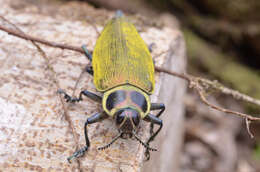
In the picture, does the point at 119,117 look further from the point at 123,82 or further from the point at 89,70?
the point at 89,70

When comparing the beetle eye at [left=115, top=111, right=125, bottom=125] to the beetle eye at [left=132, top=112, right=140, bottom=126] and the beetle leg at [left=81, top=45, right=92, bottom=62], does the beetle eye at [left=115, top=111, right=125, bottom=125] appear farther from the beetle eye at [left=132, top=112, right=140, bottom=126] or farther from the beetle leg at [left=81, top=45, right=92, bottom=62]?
the beetle leg at [left=81, top=45, right=92, bottom=62]

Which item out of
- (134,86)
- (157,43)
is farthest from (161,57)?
(134,86)

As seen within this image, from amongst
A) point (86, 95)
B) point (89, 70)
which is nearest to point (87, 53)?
point (89, 70)

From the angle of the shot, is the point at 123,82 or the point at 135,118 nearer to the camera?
the point at 135,118

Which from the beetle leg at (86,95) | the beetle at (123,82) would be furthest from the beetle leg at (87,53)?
the beetle leg at (86,95)

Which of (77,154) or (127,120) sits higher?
(127,120)

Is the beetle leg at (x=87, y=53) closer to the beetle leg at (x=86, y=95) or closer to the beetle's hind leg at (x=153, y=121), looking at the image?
the beetle leg at (x=86, y=95)

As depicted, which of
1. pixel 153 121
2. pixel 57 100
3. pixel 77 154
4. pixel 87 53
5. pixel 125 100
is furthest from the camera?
pixel 87 53

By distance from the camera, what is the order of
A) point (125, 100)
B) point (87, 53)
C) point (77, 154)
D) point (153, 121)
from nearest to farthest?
1. point (77, 154)
2. point (125, 100)
3. point (153, 121)
4. point (87, 53)

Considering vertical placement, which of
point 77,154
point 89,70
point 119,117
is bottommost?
point 77,154

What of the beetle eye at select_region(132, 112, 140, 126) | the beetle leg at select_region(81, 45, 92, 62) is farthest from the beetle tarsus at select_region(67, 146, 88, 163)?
the beetle leg at select_region(81, 45, 92, 62)
